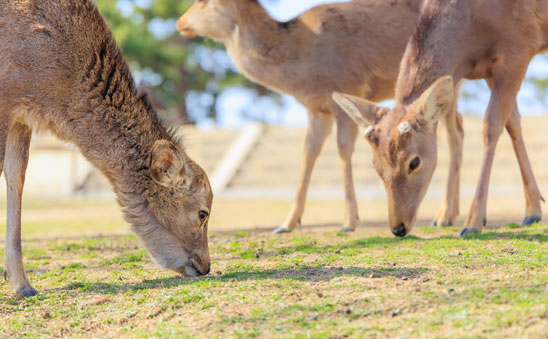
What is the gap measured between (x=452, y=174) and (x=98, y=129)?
18.1 feet

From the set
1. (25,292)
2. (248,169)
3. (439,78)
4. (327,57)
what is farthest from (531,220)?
(248,169)

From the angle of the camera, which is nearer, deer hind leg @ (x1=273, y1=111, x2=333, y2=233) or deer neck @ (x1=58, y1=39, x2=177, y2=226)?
deer neck @ (x1=58, y1=39, x2=177, y2=226)

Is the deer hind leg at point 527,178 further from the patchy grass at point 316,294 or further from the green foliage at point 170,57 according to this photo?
the green foliage at point 170,57

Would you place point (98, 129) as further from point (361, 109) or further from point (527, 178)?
point (527, 178)

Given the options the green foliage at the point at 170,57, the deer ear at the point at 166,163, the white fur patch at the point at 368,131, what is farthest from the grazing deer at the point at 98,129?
the green foliage at the point at 170,57

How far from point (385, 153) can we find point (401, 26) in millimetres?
3440

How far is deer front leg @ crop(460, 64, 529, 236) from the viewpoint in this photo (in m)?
7.76

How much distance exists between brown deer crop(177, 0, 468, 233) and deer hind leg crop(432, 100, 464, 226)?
15 mm

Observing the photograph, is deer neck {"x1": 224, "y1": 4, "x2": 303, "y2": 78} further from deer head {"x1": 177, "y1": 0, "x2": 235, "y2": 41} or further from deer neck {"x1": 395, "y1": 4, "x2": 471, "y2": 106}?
deer neck {"x1": 395, "y1": 4, "x2": 471, "y2": 106}

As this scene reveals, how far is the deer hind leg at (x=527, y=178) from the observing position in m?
8.71

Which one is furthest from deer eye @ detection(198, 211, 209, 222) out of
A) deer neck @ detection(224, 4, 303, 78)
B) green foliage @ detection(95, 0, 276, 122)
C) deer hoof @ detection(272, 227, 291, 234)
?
green foliage @ detection(95, 0, 276, 122)

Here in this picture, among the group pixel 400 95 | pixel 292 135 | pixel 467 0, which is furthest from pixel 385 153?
pixel 292 135

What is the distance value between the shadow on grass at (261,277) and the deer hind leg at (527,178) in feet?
12.4

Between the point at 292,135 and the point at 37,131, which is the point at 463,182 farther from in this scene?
the point at 37,131
